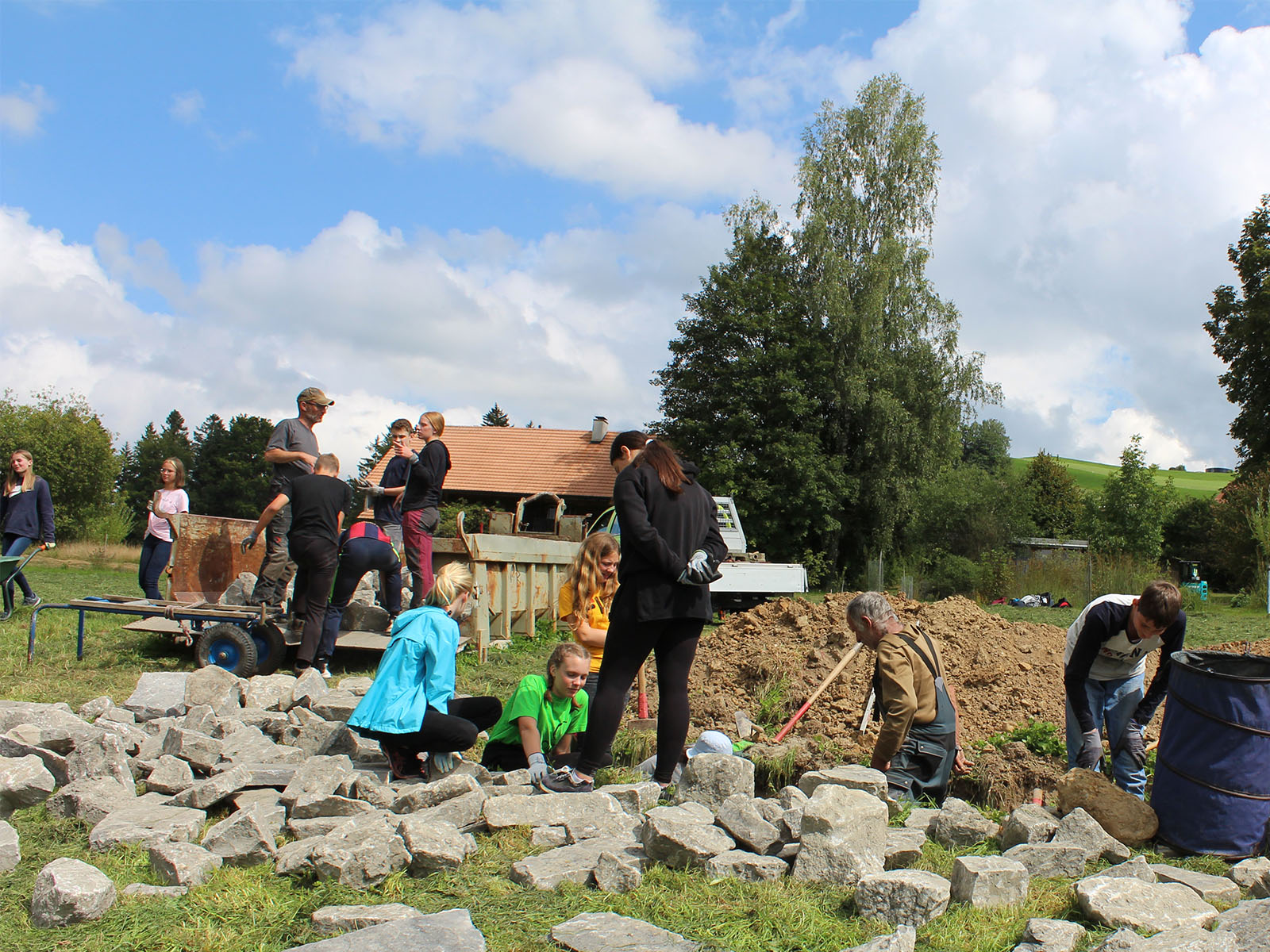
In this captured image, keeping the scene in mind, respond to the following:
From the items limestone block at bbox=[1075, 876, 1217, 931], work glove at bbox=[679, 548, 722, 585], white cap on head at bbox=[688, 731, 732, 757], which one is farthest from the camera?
white cap on head at bbox=[688, 731, 732, 757]

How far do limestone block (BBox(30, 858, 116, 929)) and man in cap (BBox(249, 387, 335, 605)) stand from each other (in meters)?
4.51

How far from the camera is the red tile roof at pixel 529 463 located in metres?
37.0

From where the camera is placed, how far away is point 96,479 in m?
44.7

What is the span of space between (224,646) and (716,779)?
4.86 meters

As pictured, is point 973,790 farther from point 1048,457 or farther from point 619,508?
point 1048,457

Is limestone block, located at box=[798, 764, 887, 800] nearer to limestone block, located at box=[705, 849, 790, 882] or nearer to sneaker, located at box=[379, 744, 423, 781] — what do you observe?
limestone block, located at box=[705, 849, 790, 882]

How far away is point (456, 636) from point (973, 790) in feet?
9.45

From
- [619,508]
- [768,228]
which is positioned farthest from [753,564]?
[768,228]

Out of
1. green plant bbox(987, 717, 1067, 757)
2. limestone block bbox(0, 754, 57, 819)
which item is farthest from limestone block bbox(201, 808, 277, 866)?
green plant bbox(987, 717, 1067, 757)

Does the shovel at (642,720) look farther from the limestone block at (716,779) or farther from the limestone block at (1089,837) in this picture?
the limestone block at (1089,837)

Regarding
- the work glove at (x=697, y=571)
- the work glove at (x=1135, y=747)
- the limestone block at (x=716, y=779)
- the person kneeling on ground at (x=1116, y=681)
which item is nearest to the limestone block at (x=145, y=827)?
the limestone block at (x=716, y=779)

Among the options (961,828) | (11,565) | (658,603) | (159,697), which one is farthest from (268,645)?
(961,828)

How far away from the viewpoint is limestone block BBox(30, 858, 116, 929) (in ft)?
9.37

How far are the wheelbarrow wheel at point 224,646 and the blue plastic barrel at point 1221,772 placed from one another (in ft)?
20.3
